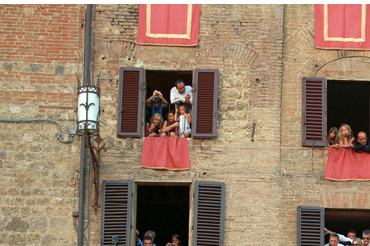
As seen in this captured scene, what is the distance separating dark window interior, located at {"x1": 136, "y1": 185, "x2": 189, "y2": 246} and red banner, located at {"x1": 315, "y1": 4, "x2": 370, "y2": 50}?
269 inches

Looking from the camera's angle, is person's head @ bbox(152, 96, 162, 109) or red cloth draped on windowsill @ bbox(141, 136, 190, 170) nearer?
red cloth draped on windowsill @ bbox(141, 136, 190, 170)

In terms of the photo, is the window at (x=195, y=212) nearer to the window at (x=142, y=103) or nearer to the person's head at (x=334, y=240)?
the window at (x=142, y=103)

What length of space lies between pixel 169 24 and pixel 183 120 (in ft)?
7.14

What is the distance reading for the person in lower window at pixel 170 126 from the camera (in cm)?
1864

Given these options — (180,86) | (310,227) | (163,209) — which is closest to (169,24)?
(180,86)

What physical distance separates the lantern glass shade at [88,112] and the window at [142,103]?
6.45 ft

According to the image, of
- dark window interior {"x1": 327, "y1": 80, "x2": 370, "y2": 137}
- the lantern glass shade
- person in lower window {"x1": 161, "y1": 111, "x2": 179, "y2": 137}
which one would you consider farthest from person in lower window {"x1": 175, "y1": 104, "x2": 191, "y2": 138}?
dark window interior {"x1": 327, "y1": 80, "x2": 370, "y2": 137}

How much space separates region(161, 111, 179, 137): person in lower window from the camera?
18.6 metres

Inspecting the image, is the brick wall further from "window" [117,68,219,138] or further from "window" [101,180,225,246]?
"window" [117,68,219,138]

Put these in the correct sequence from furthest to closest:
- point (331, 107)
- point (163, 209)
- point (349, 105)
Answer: point (331, 107) < point (349, 105) < point (163, 209)

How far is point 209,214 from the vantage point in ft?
59.5

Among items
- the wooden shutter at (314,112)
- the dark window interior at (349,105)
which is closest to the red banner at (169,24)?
the wooden shutter at (314,112)

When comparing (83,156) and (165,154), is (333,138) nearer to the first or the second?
(165,154)

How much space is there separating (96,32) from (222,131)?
3.54 metres
